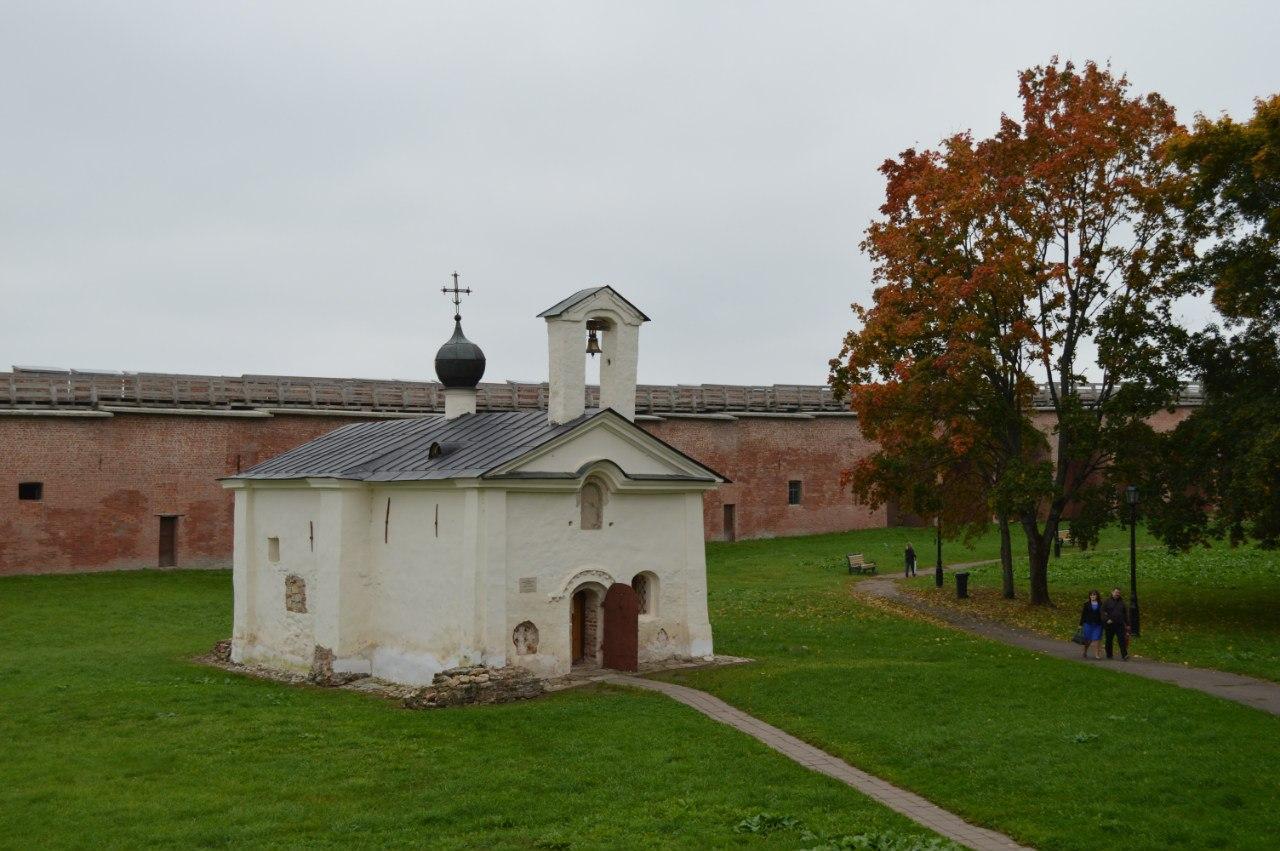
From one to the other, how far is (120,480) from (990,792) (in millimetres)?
32418

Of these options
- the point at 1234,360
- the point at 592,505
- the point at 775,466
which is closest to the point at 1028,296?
the point at 1234,360

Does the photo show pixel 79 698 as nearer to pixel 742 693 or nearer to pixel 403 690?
pixel 403 690

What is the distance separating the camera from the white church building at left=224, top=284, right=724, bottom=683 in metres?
21.7

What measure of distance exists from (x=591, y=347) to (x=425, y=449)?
3.82m

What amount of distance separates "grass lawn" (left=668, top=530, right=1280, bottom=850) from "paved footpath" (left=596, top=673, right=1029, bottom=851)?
21 centimetres

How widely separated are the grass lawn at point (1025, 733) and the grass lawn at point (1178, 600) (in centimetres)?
321

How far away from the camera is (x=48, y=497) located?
125ft

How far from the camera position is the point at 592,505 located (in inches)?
904

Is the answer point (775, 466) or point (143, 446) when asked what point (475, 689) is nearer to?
point (143, 446)

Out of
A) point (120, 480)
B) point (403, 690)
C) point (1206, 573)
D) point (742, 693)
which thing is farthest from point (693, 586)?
point (120, 480)

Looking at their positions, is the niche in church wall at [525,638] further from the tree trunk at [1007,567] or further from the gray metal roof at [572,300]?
the tree trunk at [1007,567]

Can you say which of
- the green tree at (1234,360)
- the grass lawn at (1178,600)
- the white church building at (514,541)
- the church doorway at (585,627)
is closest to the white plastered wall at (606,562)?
the white church building at (514,541)

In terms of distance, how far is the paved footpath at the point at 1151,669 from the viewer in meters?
19.2

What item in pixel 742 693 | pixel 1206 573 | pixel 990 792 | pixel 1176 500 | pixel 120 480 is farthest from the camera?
pixel 120 480
